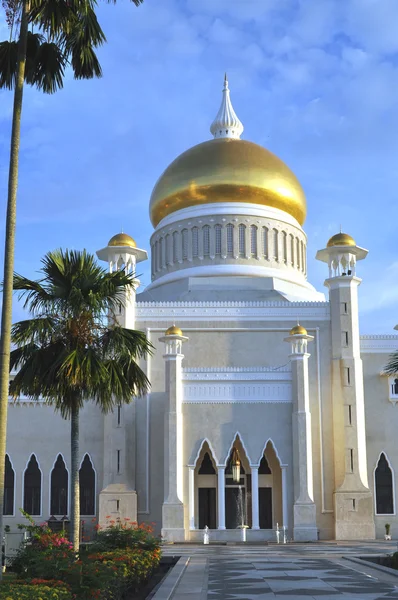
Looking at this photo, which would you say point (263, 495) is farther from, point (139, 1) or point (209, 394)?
point (139, 1)

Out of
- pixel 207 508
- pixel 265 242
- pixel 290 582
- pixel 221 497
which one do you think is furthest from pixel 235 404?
pixel 290 582

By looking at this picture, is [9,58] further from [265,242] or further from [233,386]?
[265,242]

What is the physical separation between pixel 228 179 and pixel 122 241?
622 cm

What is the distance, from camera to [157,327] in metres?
34.0

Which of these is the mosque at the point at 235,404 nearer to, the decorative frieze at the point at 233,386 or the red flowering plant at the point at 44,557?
the decorative frieze at the point at 233,386

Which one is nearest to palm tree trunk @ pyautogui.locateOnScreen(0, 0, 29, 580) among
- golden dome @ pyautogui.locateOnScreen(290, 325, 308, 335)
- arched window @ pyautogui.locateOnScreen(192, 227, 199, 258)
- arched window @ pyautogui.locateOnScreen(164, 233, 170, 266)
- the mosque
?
the mosque

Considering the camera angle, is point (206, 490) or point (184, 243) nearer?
point (206, 490)

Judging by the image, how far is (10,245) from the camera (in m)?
13.5

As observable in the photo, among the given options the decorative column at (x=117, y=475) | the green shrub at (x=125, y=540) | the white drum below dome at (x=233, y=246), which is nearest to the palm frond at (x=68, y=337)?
the green shrub at (x=125, y=540)

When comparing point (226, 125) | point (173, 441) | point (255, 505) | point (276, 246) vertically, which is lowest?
point (255, 505)

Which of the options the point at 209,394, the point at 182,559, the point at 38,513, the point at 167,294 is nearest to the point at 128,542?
the point at 182,559

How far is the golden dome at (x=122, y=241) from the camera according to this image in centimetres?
3409

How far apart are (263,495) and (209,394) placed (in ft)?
14.7

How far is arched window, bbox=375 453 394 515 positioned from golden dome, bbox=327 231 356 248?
27.3 ft
